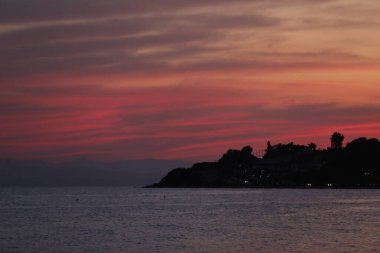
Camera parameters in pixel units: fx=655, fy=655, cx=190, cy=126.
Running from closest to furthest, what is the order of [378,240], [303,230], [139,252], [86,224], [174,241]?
[139,252] < [378,240] < [174,241] < [303,230] < [86,224]

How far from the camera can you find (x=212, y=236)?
7550 cm

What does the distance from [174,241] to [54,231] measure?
69.5ft

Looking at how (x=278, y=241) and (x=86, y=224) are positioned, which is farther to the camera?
(x=86, y=224)

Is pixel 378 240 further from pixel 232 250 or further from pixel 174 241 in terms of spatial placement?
pixel 174 241

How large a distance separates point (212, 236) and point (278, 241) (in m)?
9.08

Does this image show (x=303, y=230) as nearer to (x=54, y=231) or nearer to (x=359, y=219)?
(x=359, y=219)

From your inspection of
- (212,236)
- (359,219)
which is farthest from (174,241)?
(359,219)

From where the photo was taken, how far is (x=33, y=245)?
68.9 m

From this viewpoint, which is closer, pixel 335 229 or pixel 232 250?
pixel 232 250

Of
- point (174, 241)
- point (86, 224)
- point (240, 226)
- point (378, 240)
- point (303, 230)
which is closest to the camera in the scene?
point (378, 240)

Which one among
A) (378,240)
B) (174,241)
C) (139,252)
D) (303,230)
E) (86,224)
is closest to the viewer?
(139,252)

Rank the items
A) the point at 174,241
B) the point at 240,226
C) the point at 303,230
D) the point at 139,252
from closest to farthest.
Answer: the point at 139,252 < the point at 174,241 < the point at 303,230 < the point at 240,226

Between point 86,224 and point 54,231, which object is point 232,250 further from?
point 86,224

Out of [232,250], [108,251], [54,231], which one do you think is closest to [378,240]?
[232,250]
